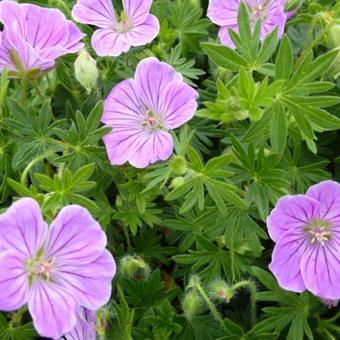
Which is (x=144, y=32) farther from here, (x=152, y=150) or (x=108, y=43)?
(x=152, y=150)

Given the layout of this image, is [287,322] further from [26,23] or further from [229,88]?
[26,23]

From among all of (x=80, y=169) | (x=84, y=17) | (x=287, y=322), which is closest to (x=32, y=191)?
(x=80, y=169)

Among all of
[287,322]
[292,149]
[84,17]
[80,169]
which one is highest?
[84,17]

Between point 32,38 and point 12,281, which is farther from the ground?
point 32,38

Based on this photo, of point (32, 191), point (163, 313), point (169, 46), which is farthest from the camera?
point (169, 46)

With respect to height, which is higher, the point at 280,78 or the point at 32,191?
the point at 280,78

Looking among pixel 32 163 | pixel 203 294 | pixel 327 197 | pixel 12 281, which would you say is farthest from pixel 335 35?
pixel 12 281

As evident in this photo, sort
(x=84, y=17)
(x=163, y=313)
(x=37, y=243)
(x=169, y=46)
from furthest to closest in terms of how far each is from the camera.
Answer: (x=169, y=46)
(x=84, y=17)
(x=163, y=313)
(x=37, y=243)

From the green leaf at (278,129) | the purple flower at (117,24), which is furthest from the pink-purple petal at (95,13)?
the green leaf at (278,129)

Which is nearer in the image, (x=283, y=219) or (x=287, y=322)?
(x=283, y=219)
